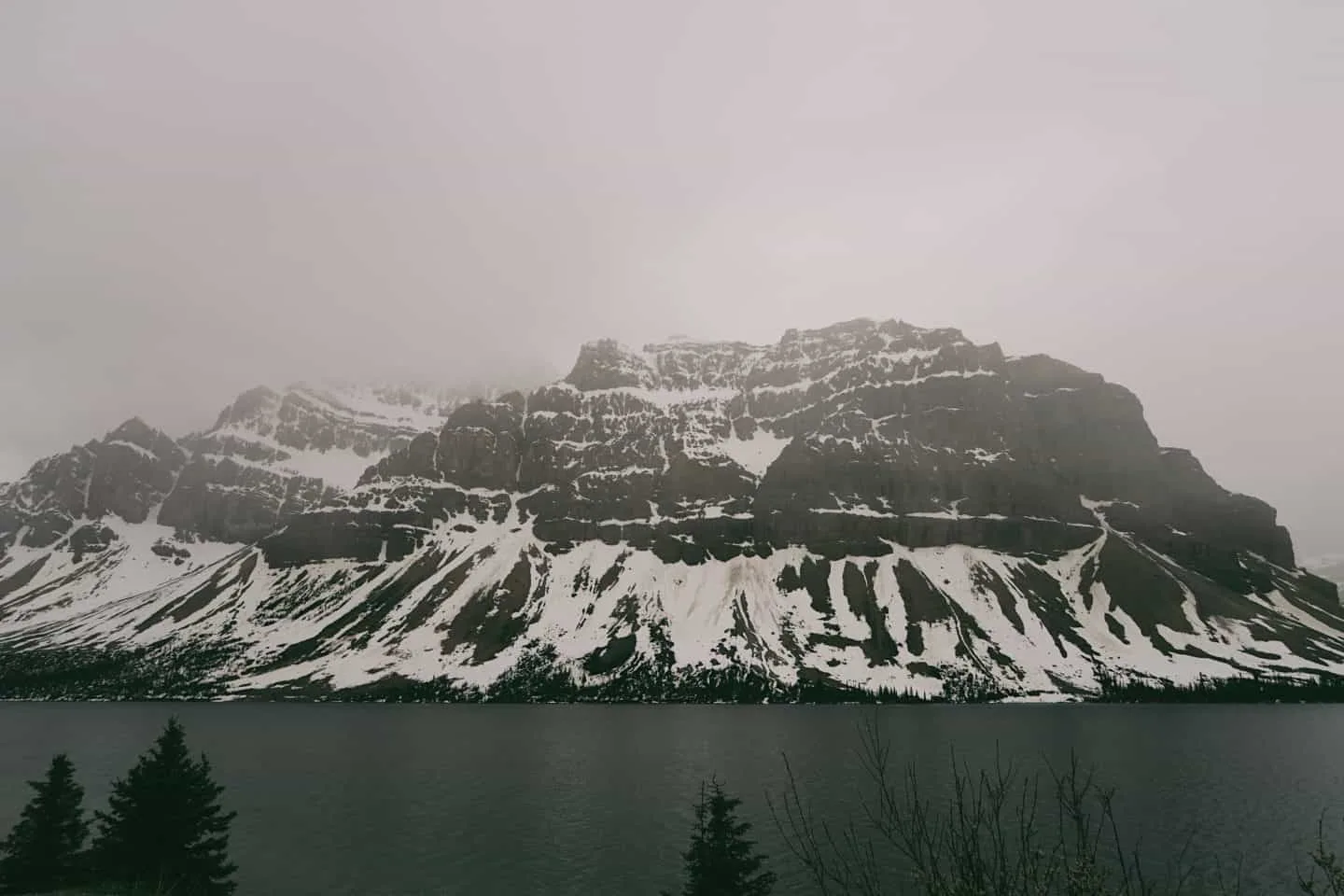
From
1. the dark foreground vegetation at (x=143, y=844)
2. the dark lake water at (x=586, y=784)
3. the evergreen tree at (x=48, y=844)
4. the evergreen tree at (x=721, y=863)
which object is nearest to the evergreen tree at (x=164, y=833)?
the dark foreground vegetation at (x=143, y=844)

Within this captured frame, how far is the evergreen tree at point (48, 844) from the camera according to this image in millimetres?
44125

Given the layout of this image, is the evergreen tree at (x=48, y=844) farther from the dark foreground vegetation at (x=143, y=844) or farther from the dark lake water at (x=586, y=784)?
the dark lake water at (x=586, y=784)

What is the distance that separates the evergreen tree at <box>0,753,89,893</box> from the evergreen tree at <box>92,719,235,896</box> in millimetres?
3011

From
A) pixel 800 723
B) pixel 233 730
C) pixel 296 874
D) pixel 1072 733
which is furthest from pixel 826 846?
pixel 233 730

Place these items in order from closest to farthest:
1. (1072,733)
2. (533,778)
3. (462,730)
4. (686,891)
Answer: (686,891) → (533,778) → (1072,733) → (462,730)

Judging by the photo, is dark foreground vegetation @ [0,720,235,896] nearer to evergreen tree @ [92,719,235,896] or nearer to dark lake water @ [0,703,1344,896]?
evergreen tree @ [92,719,235,896]

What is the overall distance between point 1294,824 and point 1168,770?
115 feet

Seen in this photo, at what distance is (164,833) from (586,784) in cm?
6816

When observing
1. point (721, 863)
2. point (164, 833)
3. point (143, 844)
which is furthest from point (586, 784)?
point (721, 863)

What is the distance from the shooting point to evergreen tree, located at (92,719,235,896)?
41969 millimetres

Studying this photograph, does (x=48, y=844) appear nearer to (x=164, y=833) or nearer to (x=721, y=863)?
(x=164, y=833)

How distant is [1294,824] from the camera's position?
7731cm

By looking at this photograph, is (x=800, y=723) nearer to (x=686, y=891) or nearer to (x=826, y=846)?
(x=826, y=846)

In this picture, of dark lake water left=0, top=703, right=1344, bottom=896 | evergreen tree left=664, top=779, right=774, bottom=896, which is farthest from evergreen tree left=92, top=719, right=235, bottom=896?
evergreen tree left=664, top=779, right=774, bottom=896
